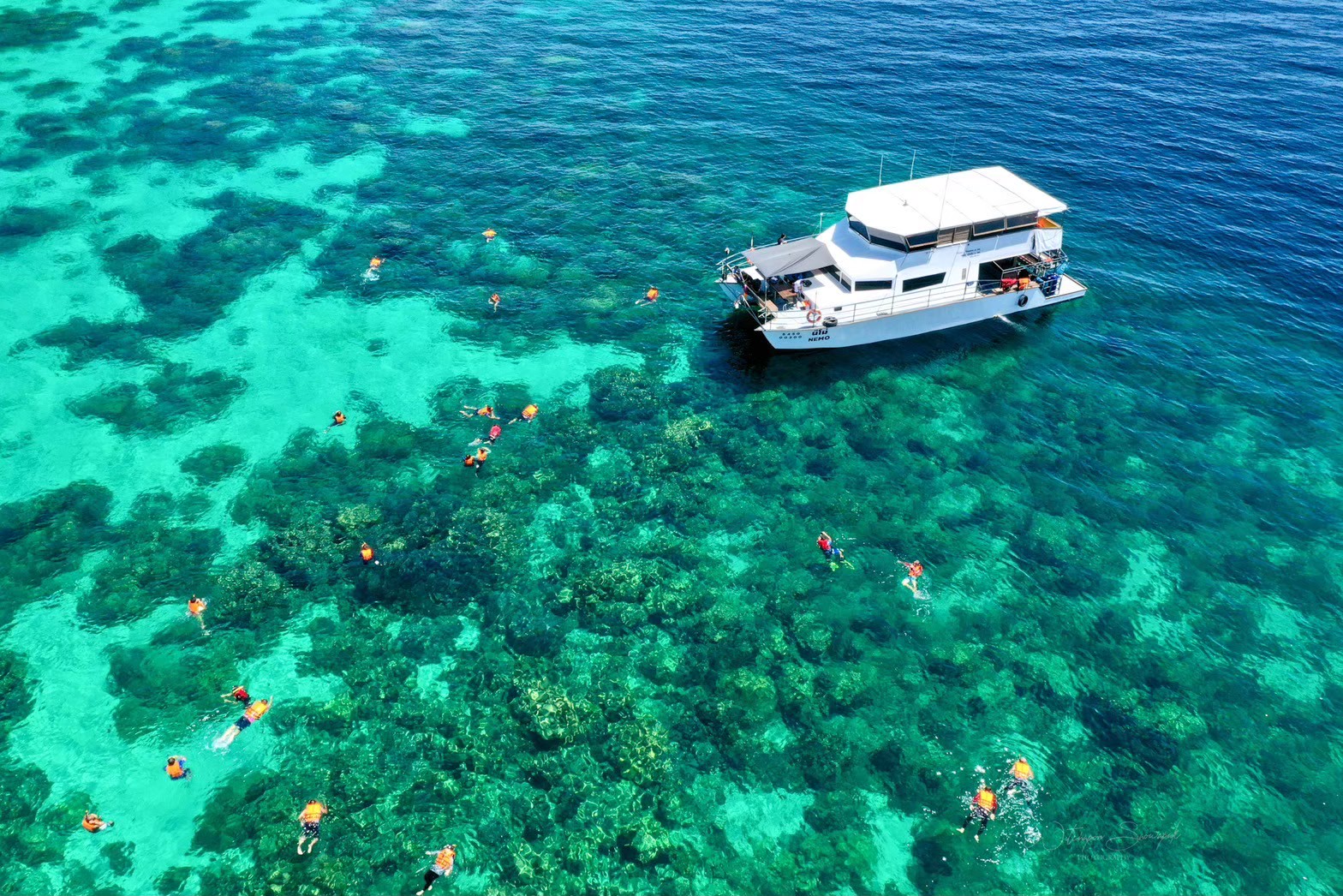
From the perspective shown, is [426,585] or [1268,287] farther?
[1268,287]

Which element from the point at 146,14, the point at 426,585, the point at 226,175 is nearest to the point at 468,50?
the point at 226,175

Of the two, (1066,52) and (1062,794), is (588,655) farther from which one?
(1066,52)

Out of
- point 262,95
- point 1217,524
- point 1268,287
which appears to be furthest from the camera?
point 262,95

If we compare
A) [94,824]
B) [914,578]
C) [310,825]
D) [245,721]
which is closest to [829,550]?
[914,578]

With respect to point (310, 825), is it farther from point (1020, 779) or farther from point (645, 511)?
point (1020, 779)

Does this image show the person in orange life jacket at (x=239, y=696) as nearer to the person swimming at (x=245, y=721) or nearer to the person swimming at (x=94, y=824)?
the person swimming at (x=245, y=721)

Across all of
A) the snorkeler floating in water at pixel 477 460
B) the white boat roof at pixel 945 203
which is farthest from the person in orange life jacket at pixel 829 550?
the white boat roof at pixel 945 203

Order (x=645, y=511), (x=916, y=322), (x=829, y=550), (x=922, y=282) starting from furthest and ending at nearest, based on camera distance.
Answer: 1. (x=916, y=322)
2. (x=922, y=282)
3. (x=645, y=511)
4. (x=829, y=550)
